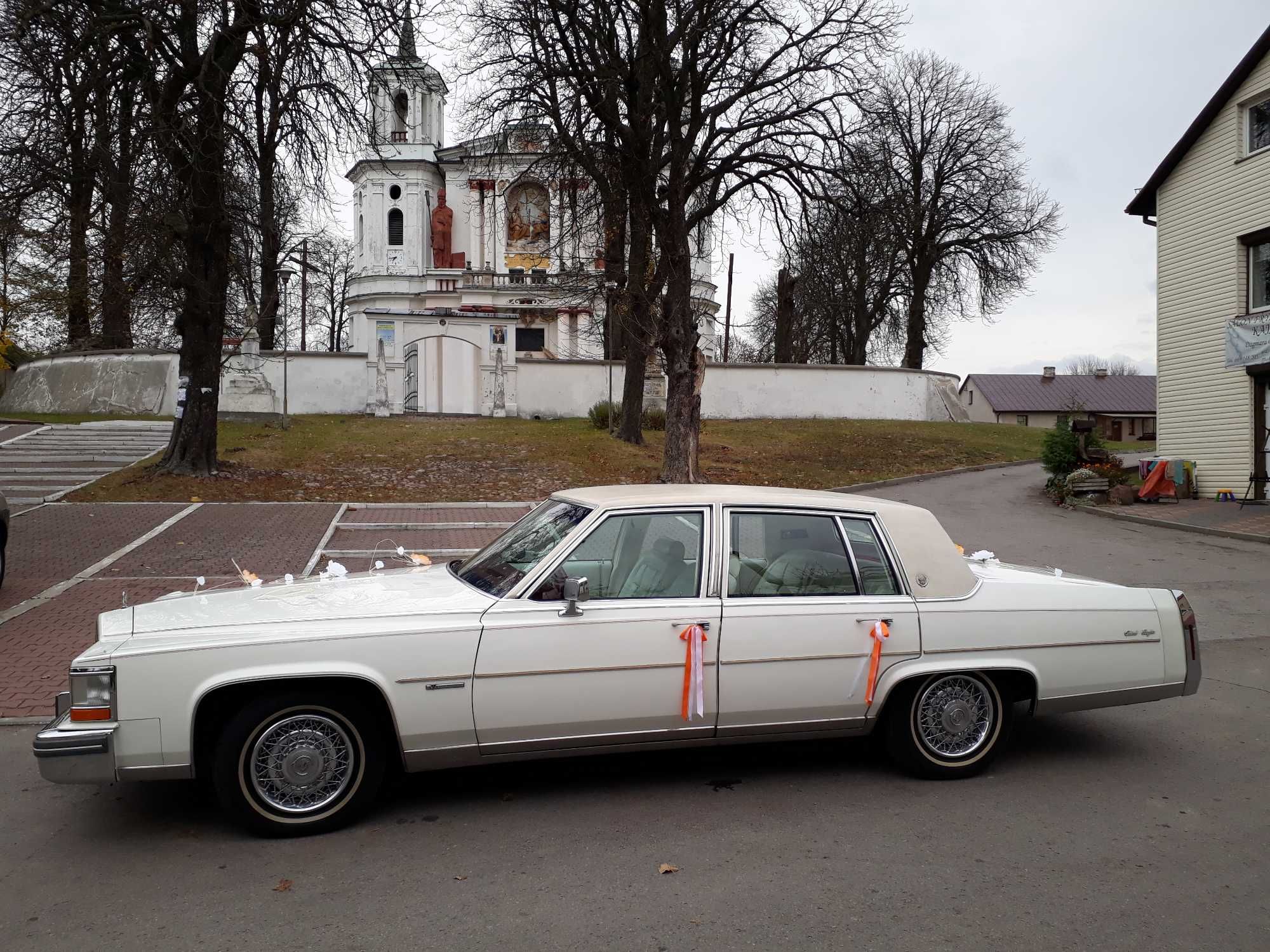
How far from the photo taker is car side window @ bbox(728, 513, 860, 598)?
192 inches

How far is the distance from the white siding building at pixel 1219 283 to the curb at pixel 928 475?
17.9 ft

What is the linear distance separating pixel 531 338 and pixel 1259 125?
37428 mm

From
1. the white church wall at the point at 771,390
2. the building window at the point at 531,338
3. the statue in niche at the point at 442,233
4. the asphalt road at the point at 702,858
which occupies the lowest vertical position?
the asphalt road at the point at 702,858

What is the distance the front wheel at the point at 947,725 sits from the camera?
4965mm

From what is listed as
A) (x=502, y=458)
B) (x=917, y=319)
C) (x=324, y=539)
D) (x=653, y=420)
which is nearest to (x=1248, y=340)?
(x=653, y=420)

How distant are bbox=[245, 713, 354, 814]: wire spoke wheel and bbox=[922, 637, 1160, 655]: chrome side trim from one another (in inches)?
112

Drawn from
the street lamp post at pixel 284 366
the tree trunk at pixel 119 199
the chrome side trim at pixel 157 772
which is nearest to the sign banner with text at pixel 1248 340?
the tree trunk at pixel 119 199

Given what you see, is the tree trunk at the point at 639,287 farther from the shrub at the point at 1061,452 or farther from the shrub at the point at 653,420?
the shrub at the point at 1061,452

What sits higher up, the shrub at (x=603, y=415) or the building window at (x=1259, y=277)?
the building window at (x=1259, y=277)

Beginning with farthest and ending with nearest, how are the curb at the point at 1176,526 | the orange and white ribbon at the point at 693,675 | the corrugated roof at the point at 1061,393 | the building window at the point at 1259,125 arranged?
the corrugated roof at the point at 1061,393 < the building window at the point at 1259,125 < the curb at the point at 1176,526 < the orange and white ribbon at the point at 693,675

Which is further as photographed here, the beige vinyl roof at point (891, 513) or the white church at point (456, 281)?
the white church at point (456, 281)

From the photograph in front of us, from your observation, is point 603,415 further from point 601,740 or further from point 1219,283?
point 601,740

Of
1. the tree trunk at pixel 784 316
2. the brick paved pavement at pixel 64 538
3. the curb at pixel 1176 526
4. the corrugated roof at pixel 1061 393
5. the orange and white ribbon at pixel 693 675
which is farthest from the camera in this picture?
the corrugated roof at pixel 1061 393

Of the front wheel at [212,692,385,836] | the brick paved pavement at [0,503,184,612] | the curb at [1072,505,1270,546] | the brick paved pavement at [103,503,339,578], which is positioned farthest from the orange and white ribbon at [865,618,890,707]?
the curb at [1072,505,1270,546]
